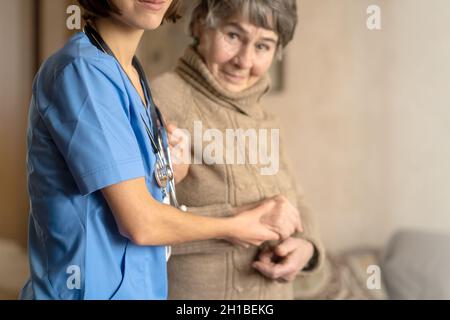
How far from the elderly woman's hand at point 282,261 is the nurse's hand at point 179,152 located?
0.57 ft

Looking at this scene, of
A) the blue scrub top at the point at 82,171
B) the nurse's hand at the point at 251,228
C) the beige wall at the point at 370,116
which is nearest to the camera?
the blue scrub top at the point at 82,171

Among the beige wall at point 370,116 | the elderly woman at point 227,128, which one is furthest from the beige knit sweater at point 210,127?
the beige wall at point 370,116

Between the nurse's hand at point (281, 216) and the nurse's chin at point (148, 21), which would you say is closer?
the nurse's chin at point (148, 21)

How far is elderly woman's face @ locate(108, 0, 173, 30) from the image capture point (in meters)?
0.57

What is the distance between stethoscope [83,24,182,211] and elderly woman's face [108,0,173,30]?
0.12ft

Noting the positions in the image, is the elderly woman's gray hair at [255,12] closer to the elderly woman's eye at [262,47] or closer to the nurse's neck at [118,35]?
Result: the elderly woman's eye at [262,47]

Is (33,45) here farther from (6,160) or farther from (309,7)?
(309,7)

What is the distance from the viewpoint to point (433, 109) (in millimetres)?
1315

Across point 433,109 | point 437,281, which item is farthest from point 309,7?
point 437,281

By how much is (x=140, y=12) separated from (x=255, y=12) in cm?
21

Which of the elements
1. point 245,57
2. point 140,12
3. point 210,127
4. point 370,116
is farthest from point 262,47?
point 370,116

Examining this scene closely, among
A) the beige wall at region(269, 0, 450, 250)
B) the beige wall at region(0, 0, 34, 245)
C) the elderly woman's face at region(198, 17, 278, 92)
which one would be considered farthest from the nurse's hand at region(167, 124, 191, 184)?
the beige wall at region(269, 0, 450, 250)

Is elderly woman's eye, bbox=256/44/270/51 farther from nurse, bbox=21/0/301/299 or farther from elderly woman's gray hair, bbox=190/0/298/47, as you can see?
nurse, bbox=21/0/301/299

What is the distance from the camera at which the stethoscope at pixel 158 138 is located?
577 mm
